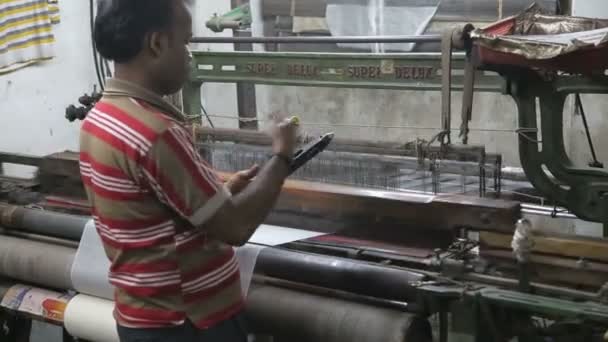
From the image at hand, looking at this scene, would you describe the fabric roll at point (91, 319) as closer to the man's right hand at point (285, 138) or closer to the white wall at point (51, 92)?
the man's right hand at point (285, 138)

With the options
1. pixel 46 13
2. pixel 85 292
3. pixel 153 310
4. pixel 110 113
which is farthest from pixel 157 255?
pixel 46 13

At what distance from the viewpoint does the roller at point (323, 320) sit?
1.64 m

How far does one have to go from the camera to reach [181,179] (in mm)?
1237

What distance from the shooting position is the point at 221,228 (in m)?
1.26

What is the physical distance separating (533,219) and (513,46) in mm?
594

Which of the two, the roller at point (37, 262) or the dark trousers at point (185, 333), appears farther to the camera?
the roller at point (37, 262)

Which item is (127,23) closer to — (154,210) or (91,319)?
(154,210)

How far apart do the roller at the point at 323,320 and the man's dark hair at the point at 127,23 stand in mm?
775

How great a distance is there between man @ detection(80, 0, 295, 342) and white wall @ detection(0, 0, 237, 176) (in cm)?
255

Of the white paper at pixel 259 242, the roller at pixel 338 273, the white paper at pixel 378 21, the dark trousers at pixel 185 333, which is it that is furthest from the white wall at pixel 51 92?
the dark trousers at pixel 185 333

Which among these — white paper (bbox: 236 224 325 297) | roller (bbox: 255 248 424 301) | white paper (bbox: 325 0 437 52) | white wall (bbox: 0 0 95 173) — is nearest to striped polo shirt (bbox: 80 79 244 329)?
white paper (bbox: 236 224 325 297)

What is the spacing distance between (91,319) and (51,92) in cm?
209

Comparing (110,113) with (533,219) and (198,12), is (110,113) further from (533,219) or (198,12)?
(198,12)

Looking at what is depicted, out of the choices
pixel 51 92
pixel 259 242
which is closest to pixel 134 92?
pixel 259 242
